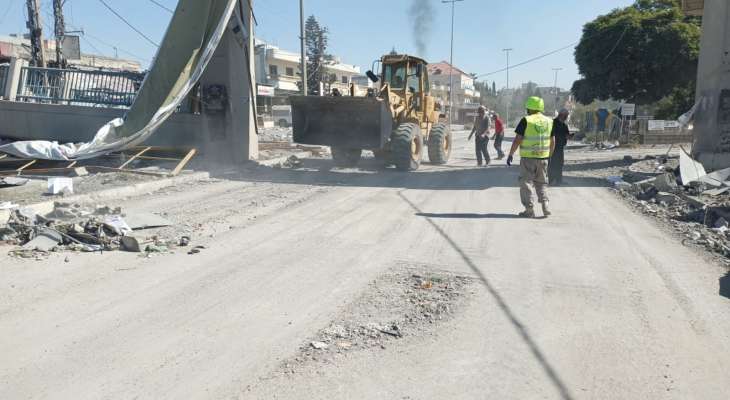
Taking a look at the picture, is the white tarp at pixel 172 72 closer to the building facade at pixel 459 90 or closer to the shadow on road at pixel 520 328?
the shadow on road at pixel 520 328

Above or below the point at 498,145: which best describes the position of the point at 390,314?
below

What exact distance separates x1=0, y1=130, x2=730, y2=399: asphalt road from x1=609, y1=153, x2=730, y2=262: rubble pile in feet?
1.63

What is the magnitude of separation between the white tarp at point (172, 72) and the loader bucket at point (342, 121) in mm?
2455

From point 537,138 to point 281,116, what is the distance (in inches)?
1669

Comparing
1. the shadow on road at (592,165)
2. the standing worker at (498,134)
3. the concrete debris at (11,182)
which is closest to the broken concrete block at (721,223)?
the shadow on road at (592,165)

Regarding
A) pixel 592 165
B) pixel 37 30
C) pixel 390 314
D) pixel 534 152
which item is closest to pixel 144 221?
pixel 390 314

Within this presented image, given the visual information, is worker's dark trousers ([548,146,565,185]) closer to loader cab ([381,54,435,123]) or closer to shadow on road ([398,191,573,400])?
loader cab ([381,54,435,123])

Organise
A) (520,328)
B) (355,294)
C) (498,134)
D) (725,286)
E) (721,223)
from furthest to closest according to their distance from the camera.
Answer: (498,134)
(721,223)
(725,286)
(355,294)
(520,328)

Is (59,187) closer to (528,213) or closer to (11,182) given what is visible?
(11,182)

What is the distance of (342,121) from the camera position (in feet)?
46.3

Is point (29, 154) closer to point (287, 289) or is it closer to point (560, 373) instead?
point (287, 289)

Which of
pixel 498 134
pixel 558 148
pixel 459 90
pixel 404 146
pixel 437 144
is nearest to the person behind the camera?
pixel 558 148

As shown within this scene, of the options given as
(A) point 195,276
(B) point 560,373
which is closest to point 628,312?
(B) point 560,373

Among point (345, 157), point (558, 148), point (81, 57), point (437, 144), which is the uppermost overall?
point (81, 57)
